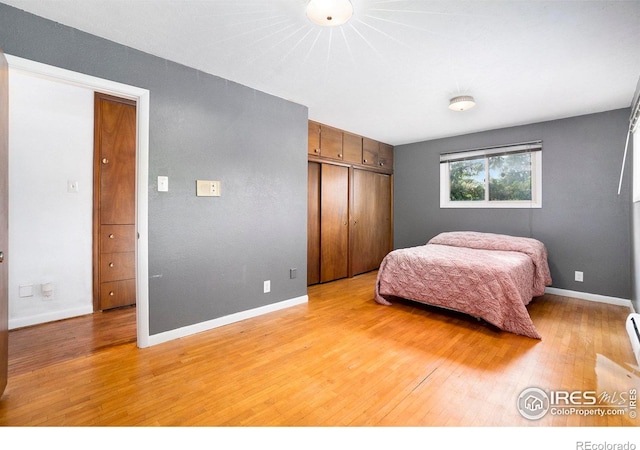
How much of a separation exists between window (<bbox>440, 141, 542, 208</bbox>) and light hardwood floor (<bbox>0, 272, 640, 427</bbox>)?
178cm

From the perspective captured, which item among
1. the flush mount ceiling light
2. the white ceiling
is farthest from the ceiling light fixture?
the flush mount ceiling light

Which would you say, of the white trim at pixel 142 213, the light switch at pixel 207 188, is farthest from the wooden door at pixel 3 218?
the light switch at pixel 207 188

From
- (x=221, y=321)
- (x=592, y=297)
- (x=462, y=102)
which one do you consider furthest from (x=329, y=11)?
(x=592, y=297)

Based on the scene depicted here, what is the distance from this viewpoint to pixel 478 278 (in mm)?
2744

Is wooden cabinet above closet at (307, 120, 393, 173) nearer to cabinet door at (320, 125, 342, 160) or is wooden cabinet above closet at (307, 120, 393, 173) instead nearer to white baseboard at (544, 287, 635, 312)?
cabinet door at (320, 125, 342, 160)

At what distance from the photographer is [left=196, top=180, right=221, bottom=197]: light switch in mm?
2629

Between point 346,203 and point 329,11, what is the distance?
10.0 feet

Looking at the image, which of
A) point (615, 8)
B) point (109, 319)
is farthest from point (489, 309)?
point (109, 319)

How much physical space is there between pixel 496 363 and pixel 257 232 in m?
2.31

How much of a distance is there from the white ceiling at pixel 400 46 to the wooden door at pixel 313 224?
1094 millimetres

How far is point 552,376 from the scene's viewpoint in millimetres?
1901

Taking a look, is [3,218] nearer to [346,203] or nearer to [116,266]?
[116,266]

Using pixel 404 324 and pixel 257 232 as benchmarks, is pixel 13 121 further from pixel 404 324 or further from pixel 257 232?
pixel 404 324
